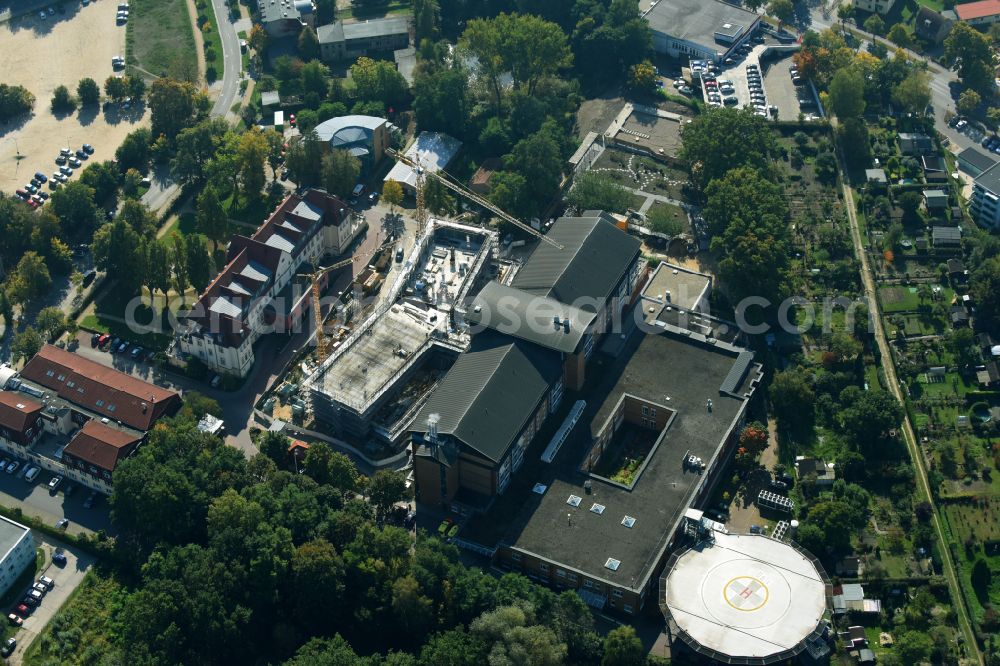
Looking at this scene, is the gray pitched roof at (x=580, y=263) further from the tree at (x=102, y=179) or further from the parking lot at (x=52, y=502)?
the tree at (x=102, y=179)

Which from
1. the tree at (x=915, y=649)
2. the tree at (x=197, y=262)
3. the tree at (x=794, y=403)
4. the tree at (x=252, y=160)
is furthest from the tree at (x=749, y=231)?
Answer: the tree at (x=197, y=262)

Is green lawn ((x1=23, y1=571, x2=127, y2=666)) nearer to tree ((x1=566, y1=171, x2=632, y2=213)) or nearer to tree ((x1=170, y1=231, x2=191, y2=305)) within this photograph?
tree ((x1=170, y1=231, x2=191, y2=305))

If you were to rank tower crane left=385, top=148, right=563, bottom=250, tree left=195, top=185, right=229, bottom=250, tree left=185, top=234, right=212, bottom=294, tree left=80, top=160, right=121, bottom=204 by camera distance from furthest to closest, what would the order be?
1. tree left=80, top=160, right=121, bottom=204
2. tower crane left=385, top=148, right=563, bottom=250
3. tree left=195, top=185, right=229, bottom=250
4. tree left=185, top=234, right=212, bottom=294

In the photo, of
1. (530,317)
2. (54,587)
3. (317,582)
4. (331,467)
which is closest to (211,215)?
(331,467)

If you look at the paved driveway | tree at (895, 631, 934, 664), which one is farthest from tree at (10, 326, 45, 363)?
tree at (895, 631, 934, 664)

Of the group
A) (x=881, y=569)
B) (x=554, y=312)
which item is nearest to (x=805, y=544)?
(x=881, y=569)

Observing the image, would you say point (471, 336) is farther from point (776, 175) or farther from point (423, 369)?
point (776, 175)
